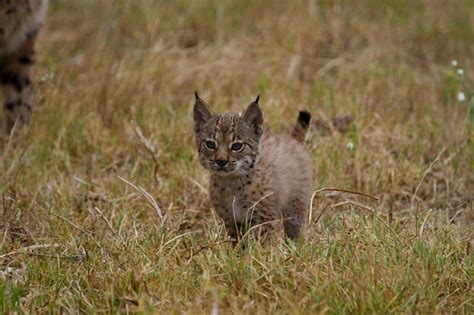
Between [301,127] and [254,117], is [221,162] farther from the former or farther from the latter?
[301,127]

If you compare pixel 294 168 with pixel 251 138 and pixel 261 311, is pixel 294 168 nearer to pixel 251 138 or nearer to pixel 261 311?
pixel 251 138

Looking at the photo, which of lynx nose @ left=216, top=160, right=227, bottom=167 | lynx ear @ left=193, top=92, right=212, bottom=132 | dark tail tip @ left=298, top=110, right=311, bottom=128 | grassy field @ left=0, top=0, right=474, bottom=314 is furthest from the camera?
dark tail tip @ left=298, top=110, right=311, bottom=128

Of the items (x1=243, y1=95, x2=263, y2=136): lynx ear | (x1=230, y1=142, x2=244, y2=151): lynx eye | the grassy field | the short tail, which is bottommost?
the grassy field

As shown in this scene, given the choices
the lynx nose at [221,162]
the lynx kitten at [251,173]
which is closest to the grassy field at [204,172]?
the lynx kitten at [251,173]

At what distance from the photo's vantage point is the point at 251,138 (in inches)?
201

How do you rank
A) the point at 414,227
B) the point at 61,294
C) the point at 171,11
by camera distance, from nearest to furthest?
the point at 61,294
the point at 414,227
the point at 171,11

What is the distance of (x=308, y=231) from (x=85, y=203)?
147 centimetres

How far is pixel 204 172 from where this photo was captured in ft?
20.5

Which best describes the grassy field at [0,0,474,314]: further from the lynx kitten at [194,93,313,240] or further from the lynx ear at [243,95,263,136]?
the lynx ear at [243,95,263,136]

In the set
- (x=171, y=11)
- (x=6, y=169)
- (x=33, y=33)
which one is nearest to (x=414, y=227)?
(x=6, y=169)

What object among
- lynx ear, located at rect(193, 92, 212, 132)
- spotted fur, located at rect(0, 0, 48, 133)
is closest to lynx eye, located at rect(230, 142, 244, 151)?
lynx ear, located at rect(193, 92, 212, 132)

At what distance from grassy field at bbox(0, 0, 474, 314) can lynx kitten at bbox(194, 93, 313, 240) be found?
15 cm

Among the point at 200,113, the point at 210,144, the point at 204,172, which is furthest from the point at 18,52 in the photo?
the point at 210,144

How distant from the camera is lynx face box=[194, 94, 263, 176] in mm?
5020
